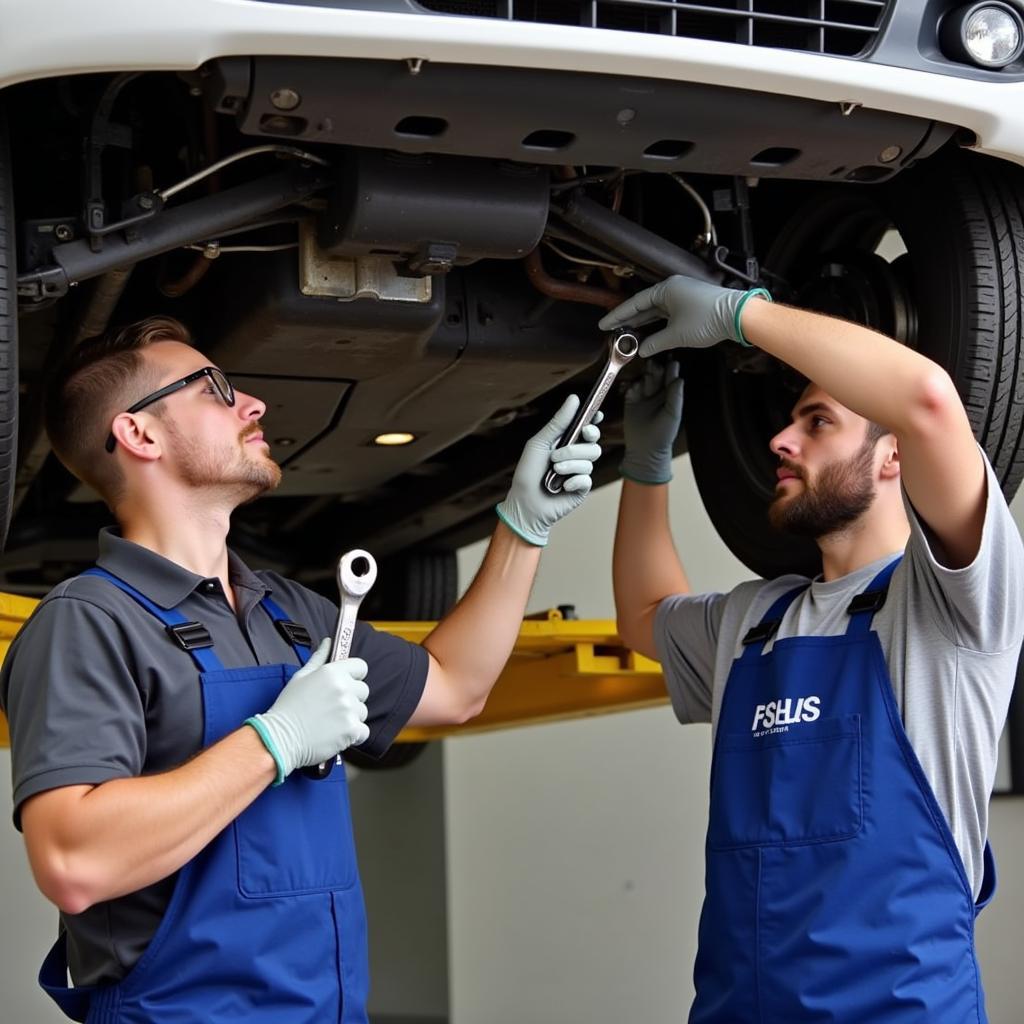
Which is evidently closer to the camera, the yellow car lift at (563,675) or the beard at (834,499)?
the beard at (834,499)

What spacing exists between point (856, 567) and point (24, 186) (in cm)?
135

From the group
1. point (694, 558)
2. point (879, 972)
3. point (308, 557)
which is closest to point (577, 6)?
point (879, 972)

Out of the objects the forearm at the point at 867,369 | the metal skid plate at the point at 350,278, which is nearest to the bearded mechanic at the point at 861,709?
the forearm at the point at 867,369

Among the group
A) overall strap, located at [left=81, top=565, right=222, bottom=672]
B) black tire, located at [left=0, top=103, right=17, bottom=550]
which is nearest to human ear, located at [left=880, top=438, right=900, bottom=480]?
overall strap, located at [left=81, top=565, right=222, bottom=672]

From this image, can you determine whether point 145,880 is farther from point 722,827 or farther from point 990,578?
point 990,578

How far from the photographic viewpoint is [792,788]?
2.07 metres

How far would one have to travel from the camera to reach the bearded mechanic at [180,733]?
168 centimetres

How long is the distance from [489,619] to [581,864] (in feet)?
14.4

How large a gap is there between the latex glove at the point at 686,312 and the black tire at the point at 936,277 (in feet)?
0.78

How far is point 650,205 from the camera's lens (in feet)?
8.53

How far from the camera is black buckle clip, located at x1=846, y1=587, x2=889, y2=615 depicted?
215cm

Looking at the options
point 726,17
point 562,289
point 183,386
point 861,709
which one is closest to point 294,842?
point 183,386

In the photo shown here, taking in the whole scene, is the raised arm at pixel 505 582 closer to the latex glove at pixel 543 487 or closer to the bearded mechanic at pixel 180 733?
the latex glove at pixel 543 487

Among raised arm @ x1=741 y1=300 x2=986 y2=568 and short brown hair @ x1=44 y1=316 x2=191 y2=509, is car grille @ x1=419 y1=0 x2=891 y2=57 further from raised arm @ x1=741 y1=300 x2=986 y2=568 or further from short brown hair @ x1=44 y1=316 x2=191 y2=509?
short brown hair @ x1=44 y1=316 x2=191 y2=509
